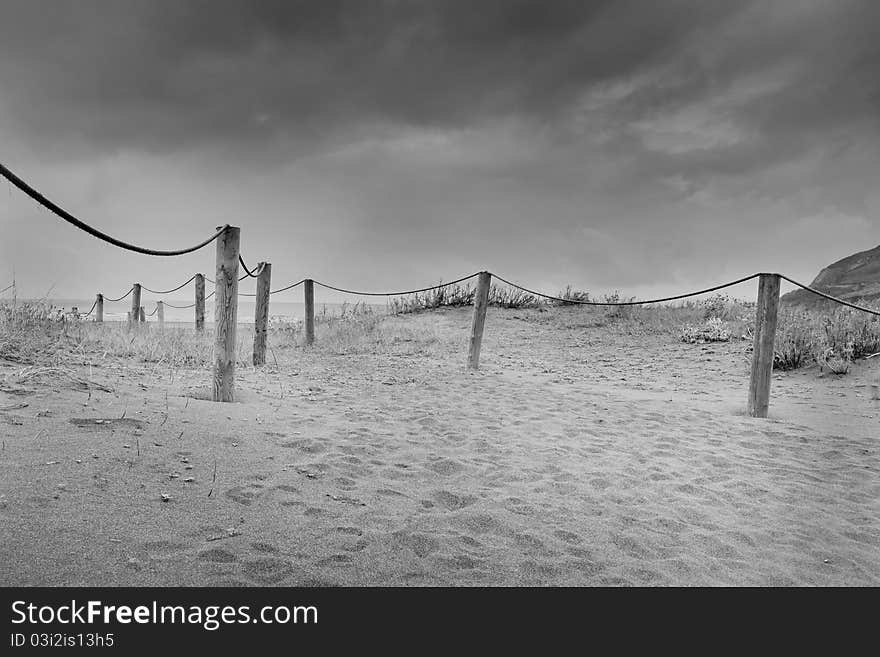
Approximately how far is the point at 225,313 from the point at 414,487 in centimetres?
293

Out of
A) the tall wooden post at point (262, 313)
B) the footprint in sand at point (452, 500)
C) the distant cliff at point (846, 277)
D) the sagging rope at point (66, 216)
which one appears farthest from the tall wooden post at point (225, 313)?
the distant cliff at point (846, 277)

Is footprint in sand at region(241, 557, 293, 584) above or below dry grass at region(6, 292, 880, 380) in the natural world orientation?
below

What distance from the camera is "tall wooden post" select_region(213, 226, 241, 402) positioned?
18.9 ft

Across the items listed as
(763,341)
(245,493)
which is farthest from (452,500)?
(763,341)

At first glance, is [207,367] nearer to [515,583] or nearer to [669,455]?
[669,455]

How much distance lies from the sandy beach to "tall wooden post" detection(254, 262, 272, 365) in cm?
201

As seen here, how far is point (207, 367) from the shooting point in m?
8.77

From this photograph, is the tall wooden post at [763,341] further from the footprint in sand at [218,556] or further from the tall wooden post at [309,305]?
the tall wooden post at [309,305]

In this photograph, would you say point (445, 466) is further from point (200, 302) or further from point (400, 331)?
point (200, 302)

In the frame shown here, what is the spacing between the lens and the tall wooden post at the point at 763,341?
22.2ft

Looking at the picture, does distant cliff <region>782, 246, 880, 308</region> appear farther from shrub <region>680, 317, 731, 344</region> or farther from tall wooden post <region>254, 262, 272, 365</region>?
tall wooden post <region>254, 262, 272, 365</region>

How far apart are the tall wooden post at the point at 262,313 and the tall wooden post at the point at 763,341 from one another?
7002 mm

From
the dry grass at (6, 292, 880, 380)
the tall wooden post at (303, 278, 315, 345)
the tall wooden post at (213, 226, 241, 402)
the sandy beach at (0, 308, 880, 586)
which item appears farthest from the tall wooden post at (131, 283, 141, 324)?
the tall wooden post at (213, 226, 241, 402)

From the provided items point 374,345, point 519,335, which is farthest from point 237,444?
point 519,335
